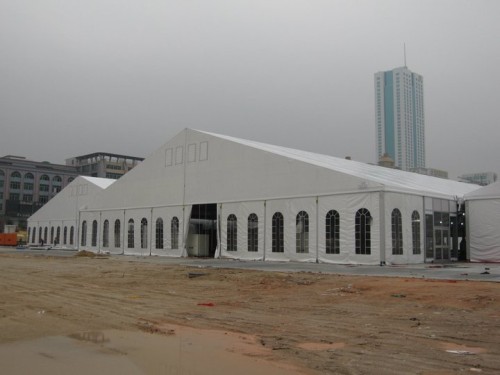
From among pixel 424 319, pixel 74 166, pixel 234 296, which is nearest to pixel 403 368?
pixel 424 319

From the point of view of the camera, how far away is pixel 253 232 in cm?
2602

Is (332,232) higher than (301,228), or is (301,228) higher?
(301,228)

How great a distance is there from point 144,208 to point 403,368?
29.4 meters

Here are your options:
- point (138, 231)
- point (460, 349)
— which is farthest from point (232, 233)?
point (460, 349)

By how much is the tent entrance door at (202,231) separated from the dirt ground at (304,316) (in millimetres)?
15860

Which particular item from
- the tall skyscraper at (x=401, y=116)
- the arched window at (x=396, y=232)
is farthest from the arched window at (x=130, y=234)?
the tall skyscraper at (x=401, y=116)

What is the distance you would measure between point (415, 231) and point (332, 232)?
371 cm

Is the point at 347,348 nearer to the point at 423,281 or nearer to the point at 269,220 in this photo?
the point at 423,281

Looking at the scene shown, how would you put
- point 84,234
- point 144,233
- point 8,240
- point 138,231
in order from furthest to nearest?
point 8,240, point 84,234, point 138,231, point 144,233

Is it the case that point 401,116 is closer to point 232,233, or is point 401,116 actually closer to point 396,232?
point 232,233

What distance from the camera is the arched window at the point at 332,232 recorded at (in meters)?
22.0

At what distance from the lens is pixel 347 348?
610 cm

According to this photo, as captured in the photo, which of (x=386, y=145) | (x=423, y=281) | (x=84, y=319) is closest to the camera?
(x=84, y=319)

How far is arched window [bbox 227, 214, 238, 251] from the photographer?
26984 mm
